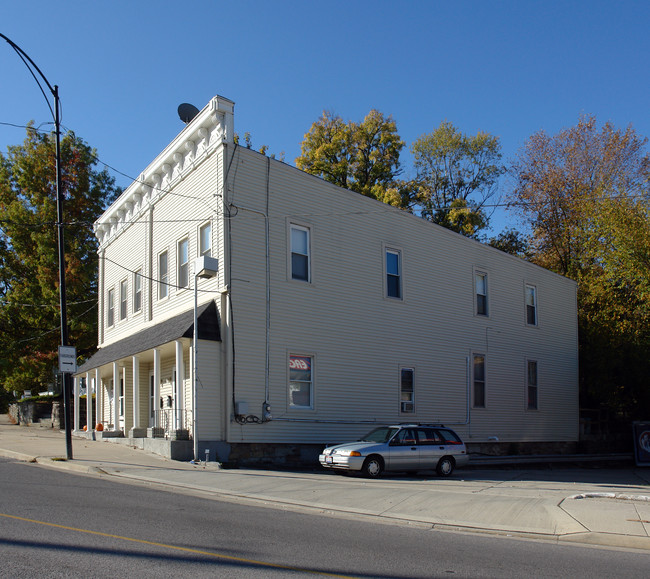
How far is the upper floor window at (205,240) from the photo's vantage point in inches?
787

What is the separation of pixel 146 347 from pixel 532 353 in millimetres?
16953

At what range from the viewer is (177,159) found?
71.3 feet

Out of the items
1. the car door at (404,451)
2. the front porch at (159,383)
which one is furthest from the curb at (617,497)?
the front porch at (159,383)

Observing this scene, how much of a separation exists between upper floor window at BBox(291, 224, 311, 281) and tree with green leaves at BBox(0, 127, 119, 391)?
15.1m

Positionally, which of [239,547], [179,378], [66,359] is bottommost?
[239,547]

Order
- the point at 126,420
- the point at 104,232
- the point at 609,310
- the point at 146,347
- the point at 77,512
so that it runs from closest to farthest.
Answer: the point at 77,512 → the point at 146,347 → the point at 126,420 → the point at 104,232 → the point at 609,310

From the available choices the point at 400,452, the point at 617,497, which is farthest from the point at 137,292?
the point at 617,497

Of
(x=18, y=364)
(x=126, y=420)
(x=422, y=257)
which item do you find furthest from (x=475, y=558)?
(x=18, y=364)

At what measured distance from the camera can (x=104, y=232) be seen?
95.7 ft

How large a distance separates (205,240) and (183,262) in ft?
5.88

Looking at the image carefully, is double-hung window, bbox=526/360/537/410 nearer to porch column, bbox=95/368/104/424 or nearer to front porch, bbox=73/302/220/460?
front porch, bbox=73/302/220/460

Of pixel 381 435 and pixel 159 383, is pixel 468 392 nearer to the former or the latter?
pixel 381 435

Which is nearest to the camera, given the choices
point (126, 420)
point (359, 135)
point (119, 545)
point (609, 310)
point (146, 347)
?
point (119, 545)

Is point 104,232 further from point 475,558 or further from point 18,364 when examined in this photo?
point 475,558
